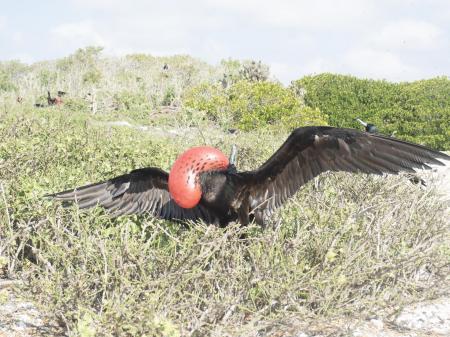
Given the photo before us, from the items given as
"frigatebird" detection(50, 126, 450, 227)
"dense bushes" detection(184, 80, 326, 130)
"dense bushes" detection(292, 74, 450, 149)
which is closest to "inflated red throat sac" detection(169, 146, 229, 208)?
"frigatebird" detection(50, 126, 450, 227)

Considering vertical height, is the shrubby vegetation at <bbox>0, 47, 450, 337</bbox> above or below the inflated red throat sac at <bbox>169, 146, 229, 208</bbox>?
below

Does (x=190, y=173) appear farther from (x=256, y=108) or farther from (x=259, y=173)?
(x=256, y=108)

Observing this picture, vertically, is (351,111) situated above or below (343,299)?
above

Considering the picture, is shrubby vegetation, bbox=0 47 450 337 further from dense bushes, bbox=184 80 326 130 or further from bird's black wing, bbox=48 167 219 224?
dense bushes, bbox=184 80 326 130

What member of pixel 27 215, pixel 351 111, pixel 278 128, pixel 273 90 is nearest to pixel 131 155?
pixel 27 215

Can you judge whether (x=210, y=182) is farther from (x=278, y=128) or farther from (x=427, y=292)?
(x=278, y=128)

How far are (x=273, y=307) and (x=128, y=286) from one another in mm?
574

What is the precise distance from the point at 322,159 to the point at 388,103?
34.3 feet

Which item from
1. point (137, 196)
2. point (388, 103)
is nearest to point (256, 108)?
point (388, 103)

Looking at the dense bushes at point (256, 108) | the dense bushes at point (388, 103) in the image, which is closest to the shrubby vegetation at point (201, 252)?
the dense bushes at point (256, 108)

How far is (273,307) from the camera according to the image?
91.8 inches

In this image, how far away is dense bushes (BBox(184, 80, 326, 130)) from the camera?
33.4 feet

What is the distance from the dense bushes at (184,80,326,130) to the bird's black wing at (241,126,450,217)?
6950 mm

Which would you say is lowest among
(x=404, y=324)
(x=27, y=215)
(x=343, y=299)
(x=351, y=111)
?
(x=404, y=324)
